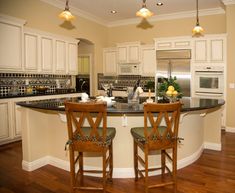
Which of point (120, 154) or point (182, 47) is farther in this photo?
point (182, 47)

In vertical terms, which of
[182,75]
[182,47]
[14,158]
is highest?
[182,47]

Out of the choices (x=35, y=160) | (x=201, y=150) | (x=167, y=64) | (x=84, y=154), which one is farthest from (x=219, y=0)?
(x=35, y=160)

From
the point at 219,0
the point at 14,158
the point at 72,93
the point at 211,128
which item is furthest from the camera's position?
the point at 72,93

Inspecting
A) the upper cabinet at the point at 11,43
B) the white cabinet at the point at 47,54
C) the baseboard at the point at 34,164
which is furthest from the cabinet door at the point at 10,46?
the baseboard at the point at 34,164

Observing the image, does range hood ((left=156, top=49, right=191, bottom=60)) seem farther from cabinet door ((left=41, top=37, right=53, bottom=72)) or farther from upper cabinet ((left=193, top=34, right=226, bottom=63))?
cabinet door ((left=41, top=37, right=53, bottom=72))

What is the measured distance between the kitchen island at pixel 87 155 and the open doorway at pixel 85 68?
416 cm

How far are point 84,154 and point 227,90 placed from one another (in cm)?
410

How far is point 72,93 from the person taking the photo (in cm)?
587

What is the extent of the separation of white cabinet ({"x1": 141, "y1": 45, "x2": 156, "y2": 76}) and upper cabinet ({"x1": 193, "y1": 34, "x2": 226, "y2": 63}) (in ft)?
4.08

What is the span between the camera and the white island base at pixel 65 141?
2928mm

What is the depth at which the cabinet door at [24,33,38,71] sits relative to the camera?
189 inches

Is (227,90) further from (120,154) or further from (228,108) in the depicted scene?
(120,154)

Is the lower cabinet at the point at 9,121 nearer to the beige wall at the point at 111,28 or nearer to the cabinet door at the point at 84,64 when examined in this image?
the beige wall at the point at 111,28

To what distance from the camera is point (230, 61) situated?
17.7 ft
